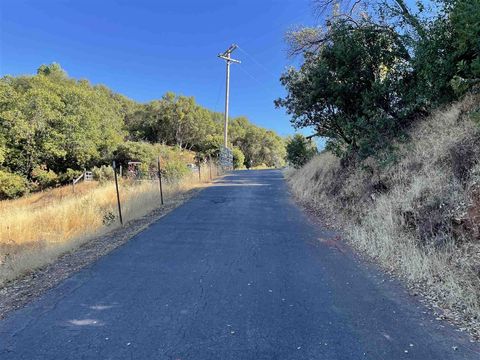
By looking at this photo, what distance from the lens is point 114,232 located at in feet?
28.7

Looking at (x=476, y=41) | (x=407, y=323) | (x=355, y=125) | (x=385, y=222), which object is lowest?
(x=407, y=323)

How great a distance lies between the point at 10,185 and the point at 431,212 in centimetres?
2771

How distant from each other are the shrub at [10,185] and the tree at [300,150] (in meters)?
19.5

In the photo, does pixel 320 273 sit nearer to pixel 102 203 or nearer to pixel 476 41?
pixel 476 41

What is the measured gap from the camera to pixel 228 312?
403 centimetres

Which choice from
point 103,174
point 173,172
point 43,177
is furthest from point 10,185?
point 173,172

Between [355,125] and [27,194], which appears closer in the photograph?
[355,125]

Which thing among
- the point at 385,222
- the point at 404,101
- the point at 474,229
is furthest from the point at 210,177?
the point at 474,229

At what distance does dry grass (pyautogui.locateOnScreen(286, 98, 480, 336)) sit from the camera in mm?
4321

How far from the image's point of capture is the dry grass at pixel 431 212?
14.2 ft

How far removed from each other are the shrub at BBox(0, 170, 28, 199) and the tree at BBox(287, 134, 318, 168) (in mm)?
19464

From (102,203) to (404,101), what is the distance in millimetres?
10525

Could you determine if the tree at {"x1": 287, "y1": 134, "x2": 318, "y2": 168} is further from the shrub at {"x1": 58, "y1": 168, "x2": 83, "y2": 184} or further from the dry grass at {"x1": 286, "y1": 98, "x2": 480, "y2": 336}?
the shrub at {"x1": 58, "y1": 168, "x2": 83, "y2": 184}

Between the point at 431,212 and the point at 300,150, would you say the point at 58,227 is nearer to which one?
the point at 431,212
